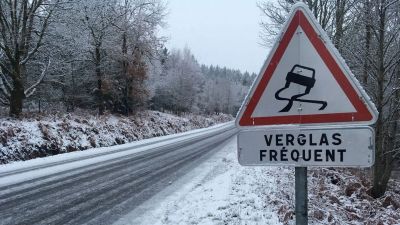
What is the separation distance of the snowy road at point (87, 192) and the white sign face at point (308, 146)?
5.07 m

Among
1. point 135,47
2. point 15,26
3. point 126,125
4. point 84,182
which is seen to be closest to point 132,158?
point 84,182

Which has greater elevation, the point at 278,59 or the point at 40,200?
the point at 278,59

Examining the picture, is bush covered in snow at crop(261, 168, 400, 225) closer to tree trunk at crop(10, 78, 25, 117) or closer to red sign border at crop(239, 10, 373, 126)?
red sign border at crop(239, 10, 373, 126)

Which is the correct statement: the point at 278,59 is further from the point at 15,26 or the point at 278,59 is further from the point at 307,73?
the point at 15,26

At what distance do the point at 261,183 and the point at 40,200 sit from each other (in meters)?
5.32

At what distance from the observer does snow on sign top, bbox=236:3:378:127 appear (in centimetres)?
240

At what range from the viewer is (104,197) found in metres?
8.98

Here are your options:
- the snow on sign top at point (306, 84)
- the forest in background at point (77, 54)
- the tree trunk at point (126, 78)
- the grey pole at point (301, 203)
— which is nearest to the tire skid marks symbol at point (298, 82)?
the snow on sign top at point (306, 84)

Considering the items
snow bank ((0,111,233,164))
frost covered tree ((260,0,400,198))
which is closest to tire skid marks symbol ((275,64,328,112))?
frost covered tree ((260,0,400,198))

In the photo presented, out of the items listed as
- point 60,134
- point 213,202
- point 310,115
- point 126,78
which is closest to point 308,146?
point 310,115

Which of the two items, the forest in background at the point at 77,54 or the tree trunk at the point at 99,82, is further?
the tree trunk at the point at 99,82

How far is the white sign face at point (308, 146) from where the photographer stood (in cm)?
234

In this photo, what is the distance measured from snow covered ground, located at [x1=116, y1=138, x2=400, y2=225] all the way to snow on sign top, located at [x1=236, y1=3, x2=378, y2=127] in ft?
14.4

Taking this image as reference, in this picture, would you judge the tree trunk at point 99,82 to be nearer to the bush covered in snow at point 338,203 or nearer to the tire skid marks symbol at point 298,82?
the bush covered in snow at point 338,203
